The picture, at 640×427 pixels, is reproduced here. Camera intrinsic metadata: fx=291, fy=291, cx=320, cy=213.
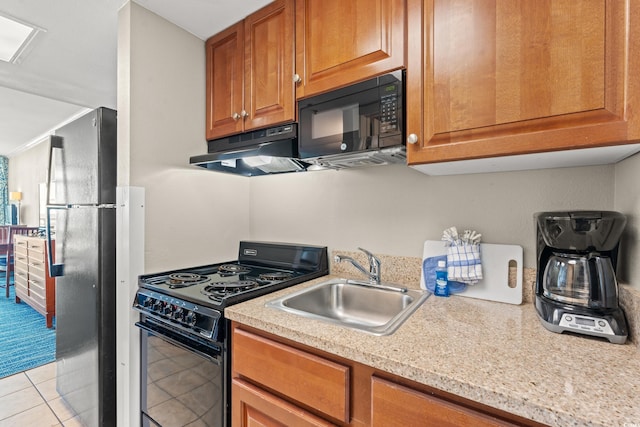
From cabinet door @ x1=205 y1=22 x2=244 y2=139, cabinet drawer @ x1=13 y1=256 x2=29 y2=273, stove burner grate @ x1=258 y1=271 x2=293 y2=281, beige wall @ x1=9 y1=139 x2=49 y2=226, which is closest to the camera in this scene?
stove burner grate @ x1=258 y1=271 x2=293 y2=281

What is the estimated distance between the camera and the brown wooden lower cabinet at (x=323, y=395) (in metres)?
0.67

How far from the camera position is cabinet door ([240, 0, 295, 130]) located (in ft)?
4.60

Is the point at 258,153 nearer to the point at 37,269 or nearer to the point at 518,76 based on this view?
the point at 518,76

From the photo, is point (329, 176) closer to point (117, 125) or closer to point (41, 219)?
point (117, 125)

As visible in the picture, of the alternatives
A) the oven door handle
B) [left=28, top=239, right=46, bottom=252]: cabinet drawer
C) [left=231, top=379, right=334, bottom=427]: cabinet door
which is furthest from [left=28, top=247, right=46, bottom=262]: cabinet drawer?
[left=231, top=379, right=334, bottom=427]: cabinet door

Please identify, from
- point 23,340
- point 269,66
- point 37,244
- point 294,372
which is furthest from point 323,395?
point 37,244

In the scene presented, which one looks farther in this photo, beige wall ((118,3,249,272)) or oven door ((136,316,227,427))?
beige wall ((118,3,249,272))

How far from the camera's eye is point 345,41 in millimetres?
1212

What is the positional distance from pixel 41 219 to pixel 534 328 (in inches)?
286

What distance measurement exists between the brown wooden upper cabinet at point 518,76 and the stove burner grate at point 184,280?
118 centimetres

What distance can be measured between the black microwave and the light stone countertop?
68 centimetres

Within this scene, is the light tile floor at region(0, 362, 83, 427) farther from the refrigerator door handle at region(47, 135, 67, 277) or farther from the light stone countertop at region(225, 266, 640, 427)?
the light stone countertop at region(225, 266, 640, 427)

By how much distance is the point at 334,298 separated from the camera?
1.46 meters

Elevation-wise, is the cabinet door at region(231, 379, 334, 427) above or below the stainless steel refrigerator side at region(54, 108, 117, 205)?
below
